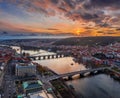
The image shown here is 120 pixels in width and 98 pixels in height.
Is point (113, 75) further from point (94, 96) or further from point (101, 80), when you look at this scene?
point (94, 96)

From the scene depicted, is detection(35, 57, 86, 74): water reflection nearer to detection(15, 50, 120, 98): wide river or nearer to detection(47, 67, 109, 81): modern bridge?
detection(47, 67, 109, 81): modern bridge

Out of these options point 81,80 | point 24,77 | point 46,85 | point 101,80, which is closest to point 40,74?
point 24,77

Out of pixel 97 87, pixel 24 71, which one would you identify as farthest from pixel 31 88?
pixel 97 87

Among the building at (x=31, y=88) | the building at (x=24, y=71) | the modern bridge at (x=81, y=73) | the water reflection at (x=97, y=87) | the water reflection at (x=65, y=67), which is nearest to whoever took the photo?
the building at (x=31, y=88)

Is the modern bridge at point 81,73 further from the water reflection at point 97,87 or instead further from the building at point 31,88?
the building at point 31,88

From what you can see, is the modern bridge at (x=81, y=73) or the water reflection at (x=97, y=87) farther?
the modern bridge at (x=81, y=73)

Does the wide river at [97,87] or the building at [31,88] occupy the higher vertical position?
the building at [31,88]

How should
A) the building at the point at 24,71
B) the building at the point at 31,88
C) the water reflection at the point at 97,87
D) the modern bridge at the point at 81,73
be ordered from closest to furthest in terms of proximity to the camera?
the building at the point at 31,88 → the water reflection at the point at 97,87 → the building at the point at 24,71 → the modern bridge at the point at 81,73

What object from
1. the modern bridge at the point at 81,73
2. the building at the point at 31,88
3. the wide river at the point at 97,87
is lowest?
the wide river at the point at 97,87

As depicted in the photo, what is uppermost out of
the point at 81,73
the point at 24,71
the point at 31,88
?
the point at 24,71

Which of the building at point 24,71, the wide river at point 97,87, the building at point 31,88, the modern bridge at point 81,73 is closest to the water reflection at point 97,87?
the wide river at point 97,87

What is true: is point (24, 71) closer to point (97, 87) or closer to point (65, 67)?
point (97, 87)
